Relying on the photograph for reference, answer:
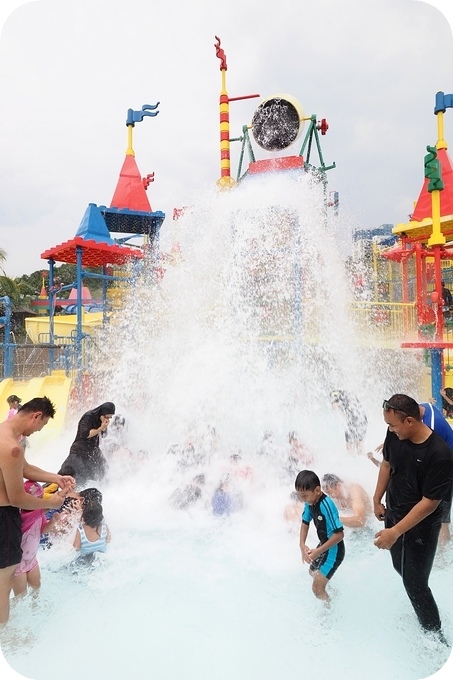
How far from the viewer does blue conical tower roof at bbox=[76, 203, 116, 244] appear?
36.4ft

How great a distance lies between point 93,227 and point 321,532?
10.1 m

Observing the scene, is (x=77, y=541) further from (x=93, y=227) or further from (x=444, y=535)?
(x=93, y=227)

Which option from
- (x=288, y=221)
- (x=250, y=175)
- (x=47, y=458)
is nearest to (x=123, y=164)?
(x=250, y=175)

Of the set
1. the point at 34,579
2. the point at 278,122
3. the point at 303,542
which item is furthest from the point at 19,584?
the point at 278,122

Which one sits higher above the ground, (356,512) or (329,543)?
(329,543)

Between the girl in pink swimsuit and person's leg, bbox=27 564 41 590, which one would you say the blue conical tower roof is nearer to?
the girl in pink swimsuit

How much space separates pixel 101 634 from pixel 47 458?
438cm

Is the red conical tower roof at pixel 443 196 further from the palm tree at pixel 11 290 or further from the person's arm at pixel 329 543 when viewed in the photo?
the palm tree at pixel 11 290

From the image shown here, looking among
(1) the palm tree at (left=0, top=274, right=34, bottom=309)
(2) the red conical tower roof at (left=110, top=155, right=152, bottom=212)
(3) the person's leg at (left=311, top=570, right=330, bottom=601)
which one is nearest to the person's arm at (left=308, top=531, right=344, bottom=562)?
(3) the person's leg at (left=311, top=570, right=330, bottom=601)

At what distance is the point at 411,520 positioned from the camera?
239 cm

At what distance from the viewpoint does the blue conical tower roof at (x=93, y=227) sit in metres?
11.1

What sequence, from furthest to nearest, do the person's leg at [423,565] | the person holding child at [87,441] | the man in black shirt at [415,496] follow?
the person holding child at [87,441] → the person's leg at [423,565] → the man in black shirt at [415,496]

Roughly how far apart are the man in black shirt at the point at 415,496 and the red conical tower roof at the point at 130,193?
11774mm

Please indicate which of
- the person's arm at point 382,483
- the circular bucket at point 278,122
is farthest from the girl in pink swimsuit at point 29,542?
the circular bucket at point 278,122
